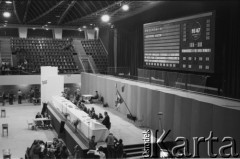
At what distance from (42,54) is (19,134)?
59.3 ft

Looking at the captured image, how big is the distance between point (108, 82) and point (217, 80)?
10.3 metres

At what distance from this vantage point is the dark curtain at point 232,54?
13211mm

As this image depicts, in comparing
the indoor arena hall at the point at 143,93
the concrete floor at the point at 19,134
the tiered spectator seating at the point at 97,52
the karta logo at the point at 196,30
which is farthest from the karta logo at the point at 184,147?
the tiered spectator seating at the point at 97,52

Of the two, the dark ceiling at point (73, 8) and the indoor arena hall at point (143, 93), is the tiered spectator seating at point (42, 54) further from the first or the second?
the dark ceiling at point (73, 8)

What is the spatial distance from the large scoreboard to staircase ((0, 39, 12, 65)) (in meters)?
17.0

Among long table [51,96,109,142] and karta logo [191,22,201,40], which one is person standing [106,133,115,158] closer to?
long table [51,96,109,142]

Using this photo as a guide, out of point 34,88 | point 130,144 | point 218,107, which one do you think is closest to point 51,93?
point 34,88

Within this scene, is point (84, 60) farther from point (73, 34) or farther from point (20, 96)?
point (73, 34)

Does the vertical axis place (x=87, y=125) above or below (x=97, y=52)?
below

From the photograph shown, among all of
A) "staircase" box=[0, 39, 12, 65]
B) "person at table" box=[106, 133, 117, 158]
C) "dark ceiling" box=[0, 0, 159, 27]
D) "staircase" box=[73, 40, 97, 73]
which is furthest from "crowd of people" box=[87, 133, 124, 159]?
"staircase" box=[0, 39, 12, 65]

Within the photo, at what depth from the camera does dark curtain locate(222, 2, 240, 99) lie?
43.3ft

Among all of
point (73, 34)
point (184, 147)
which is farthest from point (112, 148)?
point (73, 34)

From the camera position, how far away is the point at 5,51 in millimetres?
34062

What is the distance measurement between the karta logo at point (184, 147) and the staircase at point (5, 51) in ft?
71.1
